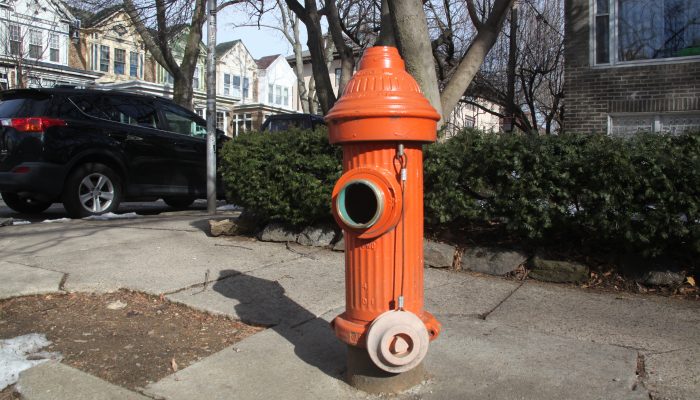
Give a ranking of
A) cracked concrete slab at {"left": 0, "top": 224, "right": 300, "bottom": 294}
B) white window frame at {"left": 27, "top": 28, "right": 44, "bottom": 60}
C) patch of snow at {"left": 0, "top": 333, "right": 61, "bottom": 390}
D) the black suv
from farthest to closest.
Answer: white window frame at {"left": 27, "top": 28, "right": 44, "bottom": 60} → the black suv → cracked concrete slab at {"left": 0, "top": 224, "right": 300, "bottom": 294} → patch of snow at {"left": 0, "top": 333, "right": 61, "bottom": 390}

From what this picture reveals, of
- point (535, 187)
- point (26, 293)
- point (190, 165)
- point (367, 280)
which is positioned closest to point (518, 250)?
point (535, 187)

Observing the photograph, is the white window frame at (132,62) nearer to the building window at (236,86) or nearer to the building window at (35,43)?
the building window at (35,43)

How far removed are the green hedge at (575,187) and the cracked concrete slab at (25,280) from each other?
3.27 metres

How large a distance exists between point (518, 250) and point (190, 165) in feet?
18.6

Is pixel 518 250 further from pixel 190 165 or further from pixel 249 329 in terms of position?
pixel 190 165

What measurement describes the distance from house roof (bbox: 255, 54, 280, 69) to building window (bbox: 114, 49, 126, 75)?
1263 centimetres

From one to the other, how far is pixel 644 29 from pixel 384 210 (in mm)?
10259

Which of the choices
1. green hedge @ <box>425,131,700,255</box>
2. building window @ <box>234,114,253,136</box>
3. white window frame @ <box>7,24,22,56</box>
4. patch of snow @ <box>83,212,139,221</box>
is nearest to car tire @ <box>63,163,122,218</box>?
patch of snow @ <box>83,212,139,221</box>

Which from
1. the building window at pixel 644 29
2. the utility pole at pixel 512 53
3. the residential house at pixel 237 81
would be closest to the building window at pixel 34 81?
the residential house at pixel 237 81

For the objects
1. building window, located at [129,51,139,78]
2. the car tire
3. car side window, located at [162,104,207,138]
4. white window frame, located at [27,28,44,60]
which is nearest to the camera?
the car tire

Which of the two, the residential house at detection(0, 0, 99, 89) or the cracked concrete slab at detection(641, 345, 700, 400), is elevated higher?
the residential house at detection(0, 0, 99, 89)

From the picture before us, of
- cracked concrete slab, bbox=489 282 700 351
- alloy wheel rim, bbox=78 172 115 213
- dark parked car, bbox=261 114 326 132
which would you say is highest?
dark parked car, bbox=261 114 326 132

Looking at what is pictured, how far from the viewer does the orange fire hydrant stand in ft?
9.04

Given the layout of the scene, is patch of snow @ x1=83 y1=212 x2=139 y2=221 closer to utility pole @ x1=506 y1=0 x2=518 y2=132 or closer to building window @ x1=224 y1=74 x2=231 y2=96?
utility pole @ x1=506 y1=0 x2=518 y2=132
